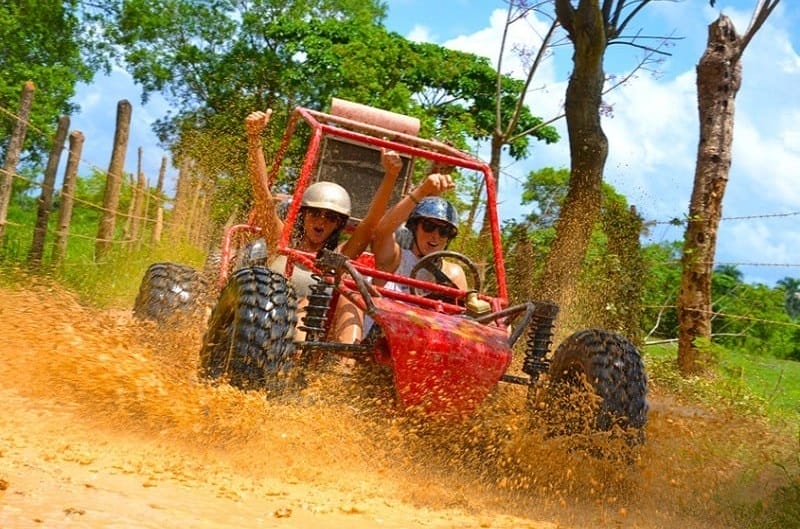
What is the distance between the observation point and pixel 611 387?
4926 mm

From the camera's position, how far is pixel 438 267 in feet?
19.1

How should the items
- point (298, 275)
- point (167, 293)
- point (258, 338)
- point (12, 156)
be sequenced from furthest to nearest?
point (12, 156) < point (167, 293) < point (298, 275) < point (258, 338)

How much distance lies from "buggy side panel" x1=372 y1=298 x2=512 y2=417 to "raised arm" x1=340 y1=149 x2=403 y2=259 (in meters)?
0.91

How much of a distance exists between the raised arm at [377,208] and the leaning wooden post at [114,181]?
21.4 ft

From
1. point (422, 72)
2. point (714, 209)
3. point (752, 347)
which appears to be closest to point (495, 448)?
point (714, 209)

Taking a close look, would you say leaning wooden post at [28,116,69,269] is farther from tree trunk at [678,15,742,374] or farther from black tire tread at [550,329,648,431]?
black tire tread at [550,329,648,431]

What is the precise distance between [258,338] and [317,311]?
38 centimetres

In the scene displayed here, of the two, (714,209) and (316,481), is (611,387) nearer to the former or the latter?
(316,481)

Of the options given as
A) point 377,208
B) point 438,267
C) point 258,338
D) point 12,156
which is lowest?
point 258,338

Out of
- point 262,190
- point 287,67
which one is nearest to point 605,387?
point 262,190

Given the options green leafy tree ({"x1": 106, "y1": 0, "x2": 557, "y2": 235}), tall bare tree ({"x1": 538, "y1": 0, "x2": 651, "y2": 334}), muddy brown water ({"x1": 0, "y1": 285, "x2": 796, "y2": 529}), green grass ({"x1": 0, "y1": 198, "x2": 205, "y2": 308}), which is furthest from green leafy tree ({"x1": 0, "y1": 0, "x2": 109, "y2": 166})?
muddy brown water ({"x1": 0, "y1": 285, "x2": 796, "y2": 529})

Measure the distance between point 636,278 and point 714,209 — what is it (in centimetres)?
122

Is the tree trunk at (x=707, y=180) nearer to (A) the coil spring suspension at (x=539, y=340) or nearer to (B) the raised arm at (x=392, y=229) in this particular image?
(B) the raised arm at (x=392, y=229)

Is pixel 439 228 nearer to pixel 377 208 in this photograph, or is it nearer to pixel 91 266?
pixel 377 208
